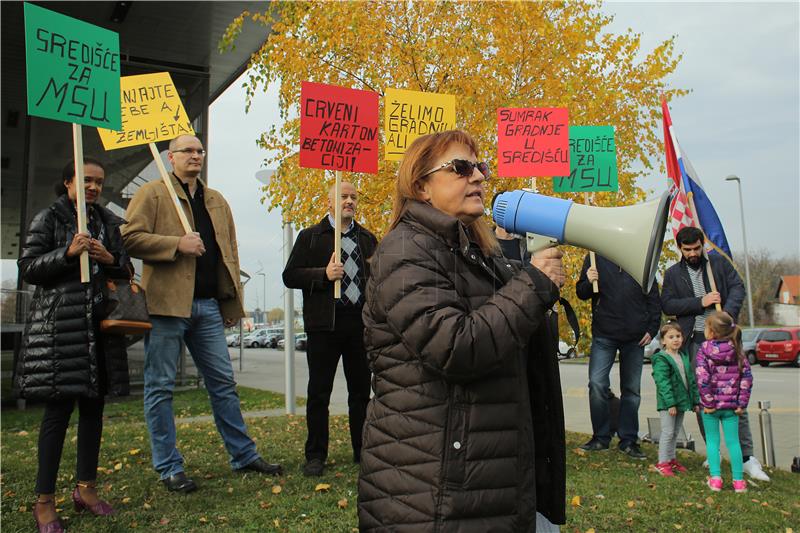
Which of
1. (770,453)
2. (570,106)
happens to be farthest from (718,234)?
(570,106)

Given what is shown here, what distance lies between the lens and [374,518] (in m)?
1.85

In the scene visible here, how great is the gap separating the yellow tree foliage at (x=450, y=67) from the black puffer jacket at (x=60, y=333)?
6.20m

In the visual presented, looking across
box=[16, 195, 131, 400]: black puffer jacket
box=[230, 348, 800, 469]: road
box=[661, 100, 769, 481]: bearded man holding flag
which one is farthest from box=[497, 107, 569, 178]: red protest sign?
box=[16, 195, 131, 400]: black puffer jacket

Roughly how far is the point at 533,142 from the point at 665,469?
278 cm

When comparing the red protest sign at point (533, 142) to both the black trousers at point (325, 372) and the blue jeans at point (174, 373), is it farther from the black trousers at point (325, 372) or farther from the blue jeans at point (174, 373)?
the blue jeans at point (174, 373)

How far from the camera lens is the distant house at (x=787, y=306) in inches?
2363

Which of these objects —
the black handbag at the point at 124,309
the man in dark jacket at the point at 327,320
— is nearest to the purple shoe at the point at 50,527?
the black handbag at the point at 124,309

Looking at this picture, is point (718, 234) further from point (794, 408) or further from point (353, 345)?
point (794, 408)

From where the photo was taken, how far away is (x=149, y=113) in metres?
4.93

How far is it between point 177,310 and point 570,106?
7.41 meters

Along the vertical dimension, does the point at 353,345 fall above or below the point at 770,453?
above

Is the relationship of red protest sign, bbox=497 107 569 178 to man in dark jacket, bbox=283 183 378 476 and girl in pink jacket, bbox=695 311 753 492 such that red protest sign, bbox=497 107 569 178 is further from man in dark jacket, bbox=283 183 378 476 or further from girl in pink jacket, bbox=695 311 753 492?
girl in pink jacket, bbox=695 311 753 492

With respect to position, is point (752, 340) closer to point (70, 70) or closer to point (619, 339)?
point (619, 339)

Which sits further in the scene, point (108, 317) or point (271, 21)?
point (271, 21)
